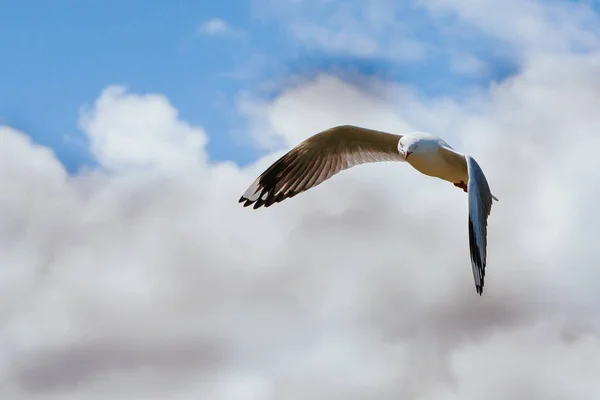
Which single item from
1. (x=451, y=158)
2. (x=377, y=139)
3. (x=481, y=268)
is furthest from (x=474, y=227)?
(x=377, y=139)

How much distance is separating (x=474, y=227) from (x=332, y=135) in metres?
2.40

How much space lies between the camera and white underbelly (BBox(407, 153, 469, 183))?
27.2ft

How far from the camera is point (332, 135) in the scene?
29.8 feet

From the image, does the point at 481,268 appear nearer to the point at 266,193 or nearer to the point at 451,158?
the point at 451,158

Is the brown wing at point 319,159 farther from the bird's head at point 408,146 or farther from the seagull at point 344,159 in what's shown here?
the bird's head at point 408,146

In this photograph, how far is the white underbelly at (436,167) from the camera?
8297 millimetres

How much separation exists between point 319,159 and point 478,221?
2.45 meters

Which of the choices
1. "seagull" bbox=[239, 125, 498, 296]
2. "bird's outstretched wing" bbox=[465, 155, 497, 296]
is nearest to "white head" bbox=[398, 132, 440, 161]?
"seagull" bbox=[239, 125, 498, 296]

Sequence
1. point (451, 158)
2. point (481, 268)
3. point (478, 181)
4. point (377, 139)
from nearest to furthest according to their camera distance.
Result: point (481, 268)
point (478, 181)
point (451, 158)
point (377, 139)

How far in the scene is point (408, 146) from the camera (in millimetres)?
8320

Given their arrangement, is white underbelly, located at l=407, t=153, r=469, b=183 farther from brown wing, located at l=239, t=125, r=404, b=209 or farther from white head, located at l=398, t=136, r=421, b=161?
brown wing, located at l=239, t=125, r=404, b=209

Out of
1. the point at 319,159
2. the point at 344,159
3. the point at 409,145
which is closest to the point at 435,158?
the point at 409,145

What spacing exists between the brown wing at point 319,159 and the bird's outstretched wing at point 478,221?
1.59 meters

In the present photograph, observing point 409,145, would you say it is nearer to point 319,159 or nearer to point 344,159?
point 344,159
